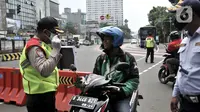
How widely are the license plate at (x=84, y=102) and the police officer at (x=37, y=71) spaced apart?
490mm

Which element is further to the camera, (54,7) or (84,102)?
(54,7)

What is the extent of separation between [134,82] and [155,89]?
5488mm

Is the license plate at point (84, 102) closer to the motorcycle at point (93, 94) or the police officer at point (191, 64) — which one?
the motorcycle at point (93, 94)

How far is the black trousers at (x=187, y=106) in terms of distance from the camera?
2.59 metres

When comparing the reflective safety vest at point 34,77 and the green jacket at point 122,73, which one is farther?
the green jacket at point 122,73

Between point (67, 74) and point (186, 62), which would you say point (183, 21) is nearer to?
point (186, 62)

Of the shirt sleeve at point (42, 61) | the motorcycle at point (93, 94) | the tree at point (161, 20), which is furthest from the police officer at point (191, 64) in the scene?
the tree at point (161, 20)

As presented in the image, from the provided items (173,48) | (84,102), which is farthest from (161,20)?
(84,102)

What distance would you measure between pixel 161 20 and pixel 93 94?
7627 cm

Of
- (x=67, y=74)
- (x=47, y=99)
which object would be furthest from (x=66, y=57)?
(x=47, y=99)

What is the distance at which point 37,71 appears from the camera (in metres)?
2.97

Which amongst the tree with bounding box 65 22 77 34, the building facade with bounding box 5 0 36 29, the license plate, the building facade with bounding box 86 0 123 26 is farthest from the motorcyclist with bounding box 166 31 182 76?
the tree with bounding box 65 22 77 34

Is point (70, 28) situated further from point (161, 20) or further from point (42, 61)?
point (42, 61)

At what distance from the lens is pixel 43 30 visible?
3152 millimetres
